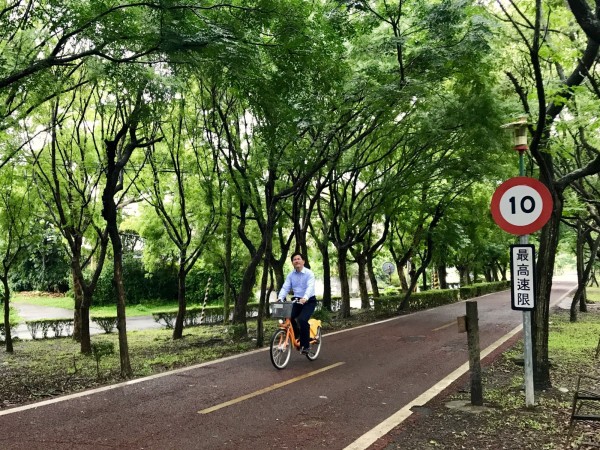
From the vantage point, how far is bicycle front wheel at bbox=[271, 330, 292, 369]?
8625 millimetres

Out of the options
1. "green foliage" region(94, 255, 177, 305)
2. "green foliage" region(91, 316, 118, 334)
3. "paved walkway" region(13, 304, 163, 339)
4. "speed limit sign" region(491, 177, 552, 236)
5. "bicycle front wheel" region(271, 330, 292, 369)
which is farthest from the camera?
"green foliage" region(94, 255, 177, 305)

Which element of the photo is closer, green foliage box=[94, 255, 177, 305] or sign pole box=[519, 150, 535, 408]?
sign pole box=[519, 150, 535, 408]

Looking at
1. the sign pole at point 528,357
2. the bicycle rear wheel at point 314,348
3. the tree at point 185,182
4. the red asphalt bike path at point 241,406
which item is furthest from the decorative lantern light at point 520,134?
the tree at point 185,182

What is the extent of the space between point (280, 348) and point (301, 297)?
101 cm

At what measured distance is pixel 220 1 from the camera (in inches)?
279

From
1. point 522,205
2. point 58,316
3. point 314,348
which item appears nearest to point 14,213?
point 314,348

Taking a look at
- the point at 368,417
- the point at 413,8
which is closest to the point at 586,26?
the point at 368,417

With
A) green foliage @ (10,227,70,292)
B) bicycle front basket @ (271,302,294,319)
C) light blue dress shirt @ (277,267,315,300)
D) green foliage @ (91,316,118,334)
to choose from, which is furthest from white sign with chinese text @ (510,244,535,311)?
green foliage @ (10,227,70,292)

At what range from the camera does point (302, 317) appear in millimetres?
8930

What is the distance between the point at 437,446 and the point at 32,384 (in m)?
6.53

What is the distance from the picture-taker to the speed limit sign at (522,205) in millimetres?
5664

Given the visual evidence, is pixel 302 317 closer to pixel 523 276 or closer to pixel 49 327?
pixel 523 276

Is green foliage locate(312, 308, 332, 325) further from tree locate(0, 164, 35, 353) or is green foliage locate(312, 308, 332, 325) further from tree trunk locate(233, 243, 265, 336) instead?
tree locate(0, 164, 35, 353)

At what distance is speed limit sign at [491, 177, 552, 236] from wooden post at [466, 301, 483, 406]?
1196 millimetres
